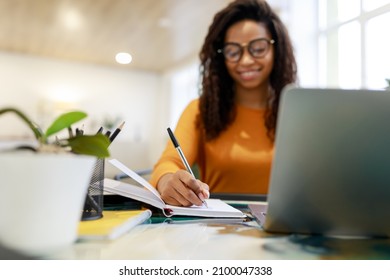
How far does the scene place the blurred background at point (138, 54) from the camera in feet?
5.88

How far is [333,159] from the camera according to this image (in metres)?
0.28

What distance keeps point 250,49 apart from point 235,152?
257mm

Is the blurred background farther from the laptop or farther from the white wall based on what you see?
the laptop

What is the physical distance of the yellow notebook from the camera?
291mm

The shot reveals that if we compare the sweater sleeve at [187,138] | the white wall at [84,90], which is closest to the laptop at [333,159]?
the sweater sleeve at [187,138]

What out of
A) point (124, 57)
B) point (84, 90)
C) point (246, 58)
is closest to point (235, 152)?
point (246, 58)

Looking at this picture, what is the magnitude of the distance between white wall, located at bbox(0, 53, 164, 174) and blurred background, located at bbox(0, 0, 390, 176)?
14 millimetres

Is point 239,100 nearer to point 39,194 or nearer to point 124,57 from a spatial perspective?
point 39,194

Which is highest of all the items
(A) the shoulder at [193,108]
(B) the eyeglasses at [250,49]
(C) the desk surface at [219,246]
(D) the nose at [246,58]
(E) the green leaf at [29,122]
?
(B) the eyeglasses at [250,49]

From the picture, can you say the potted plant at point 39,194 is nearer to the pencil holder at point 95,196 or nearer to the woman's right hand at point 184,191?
the pencil holder at point 95,196

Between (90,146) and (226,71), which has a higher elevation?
(226,71)

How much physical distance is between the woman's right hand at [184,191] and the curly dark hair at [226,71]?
41 centimetres

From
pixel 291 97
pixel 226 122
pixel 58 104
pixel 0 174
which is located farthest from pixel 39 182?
pixel 58 104

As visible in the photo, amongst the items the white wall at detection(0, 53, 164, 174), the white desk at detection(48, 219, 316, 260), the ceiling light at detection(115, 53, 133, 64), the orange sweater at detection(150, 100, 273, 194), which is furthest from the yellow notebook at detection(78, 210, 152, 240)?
the white wall at detection(0, 53, 164, 174)
